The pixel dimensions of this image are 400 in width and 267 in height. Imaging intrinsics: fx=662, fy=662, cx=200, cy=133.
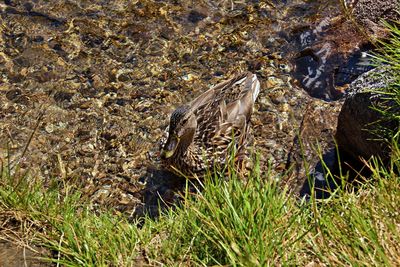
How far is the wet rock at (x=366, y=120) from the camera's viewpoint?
221 inches

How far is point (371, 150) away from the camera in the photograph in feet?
20.1

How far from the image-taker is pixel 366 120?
6.11 metres

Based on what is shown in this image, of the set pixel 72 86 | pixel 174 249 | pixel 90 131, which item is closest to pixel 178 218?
pixel 174 249

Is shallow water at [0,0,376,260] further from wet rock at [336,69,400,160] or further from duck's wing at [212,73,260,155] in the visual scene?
wet rock at [336,69,400,160]

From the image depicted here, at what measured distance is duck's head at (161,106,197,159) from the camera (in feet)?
23.1

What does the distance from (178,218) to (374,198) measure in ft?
4.35

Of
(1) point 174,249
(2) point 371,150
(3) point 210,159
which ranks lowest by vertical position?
(3) point 210,159

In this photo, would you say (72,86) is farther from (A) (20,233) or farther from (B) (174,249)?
(B) (174,249)

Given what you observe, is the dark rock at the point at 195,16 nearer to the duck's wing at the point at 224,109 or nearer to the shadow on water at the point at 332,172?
the duck's wing at the point at 224,109

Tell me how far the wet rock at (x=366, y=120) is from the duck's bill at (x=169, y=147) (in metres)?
1.72

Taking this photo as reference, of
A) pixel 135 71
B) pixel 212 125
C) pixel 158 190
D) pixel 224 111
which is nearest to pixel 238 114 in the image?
pixel 224 111

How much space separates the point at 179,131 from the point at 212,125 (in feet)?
1.82

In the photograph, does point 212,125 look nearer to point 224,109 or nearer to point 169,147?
point 224,109

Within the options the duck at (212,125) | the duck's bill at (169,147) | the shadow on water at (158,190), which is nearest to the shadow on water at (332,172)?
the duck at (212,125)
